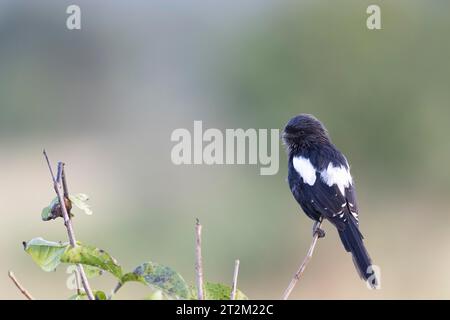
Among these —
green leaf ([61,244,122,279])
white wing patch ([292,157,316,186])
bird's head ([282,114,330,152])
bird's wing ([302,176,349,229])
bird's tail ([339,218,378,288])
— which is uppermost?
bird's head ([282,114,330,152])

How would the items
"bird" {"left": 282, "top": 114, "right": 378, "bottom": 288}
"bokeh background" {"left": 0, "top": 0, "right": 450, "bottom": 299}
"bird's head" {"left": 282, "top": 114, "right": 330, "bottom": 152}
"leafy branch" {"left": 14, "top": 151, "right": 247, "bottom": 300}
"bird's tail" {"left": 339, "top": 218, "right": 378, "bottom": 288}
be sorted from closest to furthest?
"leafy branch" {"left": 14, "top": 151, "right": 247, "bottom": 300}, "bird's tail" {"left": 339, "top": 218, "right": 378, "bottom": 288}, "bird" {"left": 282, "top": 114, "right": 378, "bottom": 288}, "bird's head" {"left": 282, "top": 114, "right": 330, "bottom": 152}, "bokeh background" {"left": 0, "top": 0, "right": 450, "bottom": 299}

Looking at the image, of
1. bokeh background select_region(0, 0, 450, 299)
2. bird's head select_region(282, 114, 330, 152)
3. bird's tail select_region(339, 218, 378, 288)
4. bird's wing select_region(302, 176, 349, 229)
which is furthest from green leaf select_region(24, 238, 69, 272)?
bokeh background select_region(0, 0, 450, 299)

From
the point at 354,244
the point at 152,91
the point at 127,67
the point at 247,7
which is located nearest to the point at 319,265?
the point at 354,244

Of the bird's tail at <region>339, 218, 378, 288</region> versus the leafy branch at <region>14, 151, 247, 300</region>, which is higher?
the leafy branch at <region>14, 151, 247, 300</region>

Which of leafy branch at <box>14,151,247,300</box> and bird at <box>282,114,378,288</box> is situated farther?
bird at <box>282,114,378,288</box>

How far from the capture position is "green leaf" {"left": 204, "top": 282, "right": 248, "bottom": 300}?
128cm

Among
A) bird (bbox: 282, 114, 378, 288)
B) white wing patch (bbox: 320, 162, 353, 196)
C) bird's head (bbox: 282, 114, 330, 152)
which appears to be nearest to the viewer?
bird (bbox: 282, 114, 378, 288)

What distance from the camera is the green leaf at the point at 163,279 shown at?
1182 mm

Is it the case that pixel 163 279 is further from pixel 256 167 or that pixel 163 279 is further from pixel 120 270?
pixel 256 167

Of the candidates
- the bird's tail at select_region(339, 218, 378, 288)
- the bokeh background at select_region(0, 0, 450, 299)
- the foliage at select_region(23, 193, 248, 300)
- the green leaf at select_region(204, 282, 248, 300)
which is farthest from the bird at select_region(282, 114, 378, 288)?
the bokeh background at select_region(0, 0, 450, 299)

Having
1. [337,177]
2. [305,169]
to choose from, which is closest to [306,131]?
[305,169]

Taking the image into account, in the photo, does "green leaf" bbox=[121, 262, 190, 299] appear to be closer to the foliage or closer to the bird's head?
the foliage

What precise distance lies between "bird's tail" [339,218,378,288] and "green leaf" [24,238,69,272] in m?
1.63

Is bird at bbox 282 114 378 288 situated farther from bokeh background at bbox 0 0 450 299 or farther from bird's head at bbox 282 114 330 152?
bokeh background at bbox 0 0 450 299
